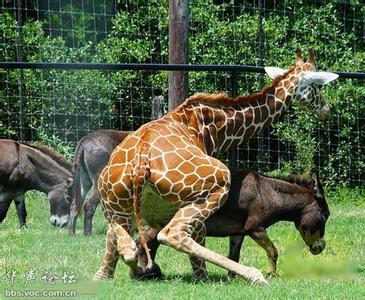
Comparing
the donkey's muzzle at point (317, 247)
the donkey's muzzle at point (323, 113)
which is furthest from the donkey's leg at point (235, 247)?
the donkey's muzzle at point (323, 113)

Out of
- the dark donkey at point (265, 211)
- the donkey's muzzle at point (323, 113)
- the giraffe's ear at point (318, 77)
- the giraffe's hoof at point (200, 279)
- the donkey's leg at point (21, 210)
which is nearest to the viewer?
the giraffe's hoof at point (200, 279)

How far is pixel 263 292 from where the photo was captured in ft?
29.8

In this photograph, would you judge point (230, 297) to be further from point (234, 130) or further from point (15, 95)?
point (15, 95)

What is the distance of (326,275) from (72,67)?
4.12 metres

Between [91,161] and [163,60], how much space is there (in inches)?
200

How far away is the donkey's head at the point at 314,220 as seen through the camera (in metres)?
11.1

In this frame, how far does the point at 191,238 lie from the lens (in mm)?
9750

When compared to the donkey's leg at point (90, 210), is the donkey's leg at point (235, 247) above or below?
above

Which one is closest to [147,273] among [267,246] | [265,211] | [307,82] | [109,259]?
[109,259]


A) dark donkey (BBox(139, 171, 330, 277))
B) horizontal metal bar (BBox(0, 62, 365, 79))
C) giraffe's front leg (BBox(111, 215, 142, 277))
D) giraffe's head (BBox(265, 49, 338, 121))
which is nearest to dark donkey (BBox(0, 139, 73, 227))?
horizontal metal bar (BBox(0, 62, 365, 79))

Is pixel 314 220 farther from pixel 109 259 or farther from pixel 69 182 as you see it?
pixel 69 182

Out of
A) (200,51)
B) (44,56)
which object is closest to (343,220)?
(200,51)

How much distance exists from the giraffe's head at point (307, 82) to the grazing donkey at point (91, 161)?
2845 millimetres

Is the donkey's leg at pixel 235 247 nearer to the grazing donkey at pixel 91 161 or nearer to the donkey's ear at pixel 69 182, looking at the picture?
the grazing donkey at pixel 91 161
